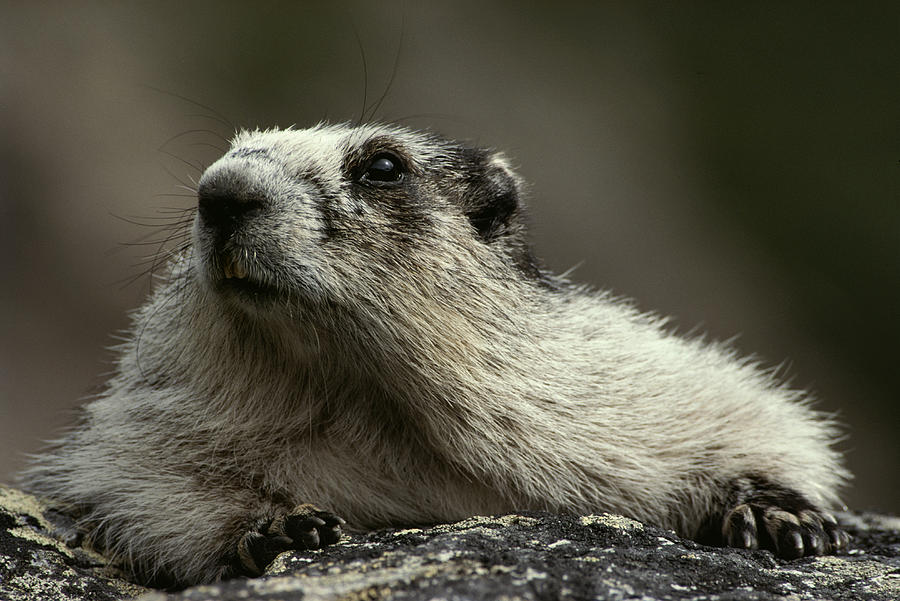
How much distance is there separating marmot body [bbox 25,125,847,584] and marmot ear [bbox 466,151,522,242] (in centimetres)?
2

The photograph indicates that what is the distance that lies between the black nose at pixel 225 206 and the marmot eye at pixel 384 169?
0.67 m

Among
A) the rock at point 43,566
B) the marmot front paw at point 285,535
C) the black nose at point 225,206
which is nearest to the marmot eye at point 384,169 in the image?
the black nose at point 225,206

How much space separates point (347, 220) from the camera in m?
3.62

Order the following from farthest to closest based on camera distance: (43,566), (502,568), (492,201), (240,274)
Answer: (492,201), (43,566), (240,274), (502,568)

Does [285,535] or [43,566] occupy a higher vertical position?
[285,535]

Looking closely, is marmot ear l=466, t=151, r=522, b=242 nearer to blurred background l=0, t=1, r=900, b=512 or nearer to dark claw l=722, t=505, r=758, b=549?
dark claw l=722, t=505, r=758, b=549

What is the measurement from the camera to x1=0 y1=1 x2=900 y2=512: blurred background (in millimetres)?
10477

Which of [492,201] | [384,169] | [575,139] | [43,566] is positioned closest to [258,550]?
[43,566]

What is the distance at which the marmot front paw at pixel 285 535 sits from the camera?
10.9ft

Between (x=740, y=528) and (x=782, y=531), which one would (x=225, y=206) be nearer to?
(x=740, y=528)

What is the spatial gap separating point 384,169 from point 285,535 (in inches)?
64.2

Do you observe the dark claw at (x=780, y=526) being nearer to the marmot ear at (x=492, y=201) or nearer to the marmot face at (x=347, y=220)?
the marmot face at (x=347, y=220)

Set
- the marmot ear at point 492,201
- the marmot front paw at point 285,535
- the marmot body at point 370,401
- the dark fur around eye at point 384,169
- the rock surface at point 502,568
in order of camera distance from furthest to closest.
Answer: the marmot ear at point 492,201, the dark fur around eye at point 384,169, the marmot body at point 370,401, the marmot front paw at point 285,535, the rock surface at point 502,568

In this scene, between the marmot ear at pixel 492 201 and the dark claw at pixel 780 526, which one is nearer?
the dark claw at pixel 780 526
